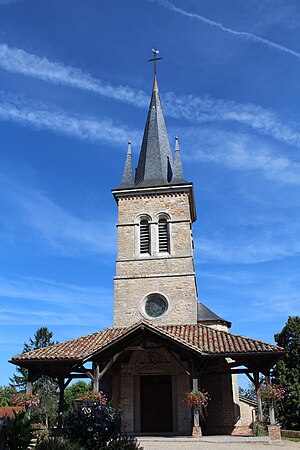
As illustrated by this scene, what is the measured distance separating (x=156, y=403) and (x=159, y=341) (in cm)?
358

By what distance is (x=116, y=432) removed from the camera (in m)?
9.19

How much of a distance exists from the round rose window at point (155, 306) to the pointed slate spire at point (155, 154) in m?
5.65

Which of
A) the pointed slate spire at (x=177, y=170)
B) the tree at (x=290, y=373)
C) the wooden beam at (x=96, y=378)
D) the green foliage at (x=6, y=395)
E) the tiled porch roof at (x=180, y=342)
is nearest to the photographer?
the tiled porch roof at (x=180, y=342)

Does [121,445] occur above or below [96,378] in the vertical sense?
below

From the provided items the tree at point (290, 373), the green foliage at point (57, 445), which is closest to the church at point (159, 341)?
the tree at point (290, 373)

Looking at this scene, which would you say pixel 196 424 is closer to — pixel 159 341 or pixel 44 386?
pixel 159 341

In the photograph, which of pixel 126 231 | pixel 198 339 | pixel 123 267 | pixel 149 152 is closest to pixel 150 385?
pixel 198 339

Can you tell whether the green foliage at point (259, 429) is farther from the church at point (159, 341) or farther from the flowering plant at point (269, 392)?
the flowering plant at point (269, 392)

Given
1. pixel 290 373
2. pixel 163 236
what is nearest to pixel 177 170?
pixel 163 236

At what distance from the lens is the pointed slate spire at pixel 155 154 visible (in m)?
21.5

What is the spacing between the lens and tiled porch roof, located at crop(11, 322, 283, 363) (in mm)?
14156

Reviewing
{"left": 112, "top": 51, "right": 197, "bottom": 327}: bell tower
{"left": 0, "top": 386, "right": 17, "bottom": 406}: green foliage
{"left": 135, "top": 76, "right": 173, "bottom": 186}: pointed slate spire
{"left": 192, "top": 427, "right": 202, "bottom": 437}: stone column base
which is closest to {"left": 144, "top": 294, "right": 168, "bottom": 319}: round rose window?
{"left": 112, "top": 51, "right": 197, "bottom": 327}: bell tower

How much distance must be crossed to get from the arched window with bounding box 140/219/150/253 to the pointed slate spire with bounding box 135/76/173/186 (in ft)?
6.85

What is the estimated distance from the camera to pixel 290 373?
78.0ft
